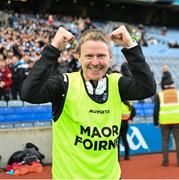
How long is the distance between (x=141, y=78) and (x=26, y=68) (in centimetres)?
876

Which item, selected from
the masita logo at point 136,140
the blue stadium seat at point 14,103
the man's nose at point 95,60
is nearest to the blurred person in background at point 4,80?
the blue stadium seat at point 14,103

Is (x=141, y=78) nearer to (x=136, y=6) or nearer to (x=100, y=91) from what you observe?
(x=100, y=91)

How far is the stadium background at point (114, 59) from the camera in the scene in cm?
969

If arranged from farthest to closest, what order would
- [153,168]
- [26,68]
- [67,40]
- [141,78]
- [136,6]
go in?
1. [136,6]
2. [26,68]
3. [153,168]
4. [141,78]
5. [67,40]

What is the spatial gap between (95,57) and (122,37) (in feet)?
0.78

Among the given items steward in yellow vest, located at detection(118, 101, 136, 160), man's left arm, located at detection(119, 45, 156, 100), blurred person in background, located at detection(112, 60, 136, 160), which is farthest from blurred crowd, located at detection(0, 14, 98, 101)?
man's left arm, located at detection(119, 45, 156, 100)

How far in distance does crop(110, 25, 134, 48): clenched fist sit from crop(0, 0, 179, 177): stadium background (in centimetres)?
678

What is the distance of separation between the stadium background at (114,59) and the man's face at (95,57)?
6.77m

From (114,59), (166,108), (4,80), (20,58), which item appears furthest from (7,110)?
(114,59)

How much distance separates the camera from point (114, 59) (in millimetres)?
21281

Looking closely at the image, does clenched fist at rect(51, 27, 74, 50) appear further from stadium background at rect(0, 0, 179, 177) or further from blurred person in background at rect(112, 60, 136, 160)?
stadium background at rect(0, 0, 179, 177)

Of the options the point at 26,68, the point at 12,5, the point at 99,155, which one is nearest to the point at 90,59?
the point at 99,155

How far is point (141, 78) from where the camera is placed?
2.82 meters

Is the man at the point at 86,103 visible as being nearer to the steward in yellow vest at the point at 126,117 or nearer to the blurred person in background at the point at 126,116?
the blurred person in background at the point at 126,116
